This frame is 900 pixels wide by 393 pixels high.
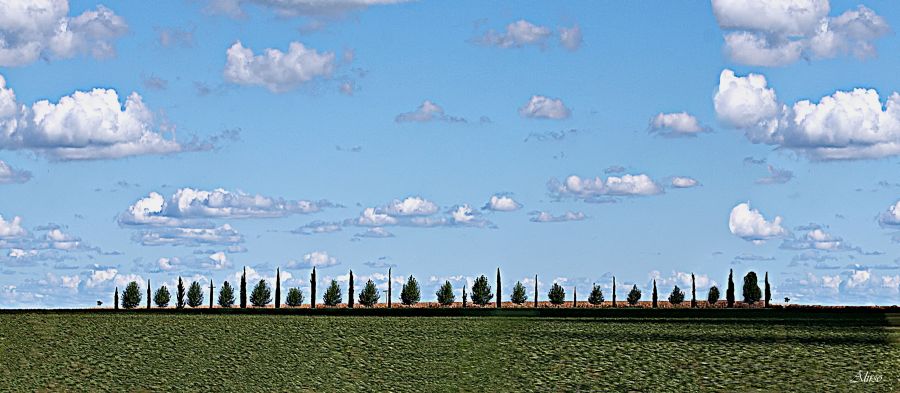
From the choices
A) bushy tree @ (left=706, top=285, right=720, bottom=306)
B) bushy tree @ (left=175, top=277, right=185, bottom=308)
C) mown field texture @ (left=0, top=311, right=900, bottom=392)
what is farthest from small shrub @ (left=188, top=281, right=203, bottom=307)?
mown field texture @ (left=0, top=311, right=900, bottom=392)

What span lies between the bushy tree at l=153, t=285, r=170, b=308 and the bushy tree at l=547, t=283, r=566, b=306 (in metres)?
62.6

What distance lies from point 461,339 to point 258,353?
1010cm

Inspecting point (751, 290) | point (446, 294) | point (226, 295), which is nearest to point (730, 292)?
point (751, 290)

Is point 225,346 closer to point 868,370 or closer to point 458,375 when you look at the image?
point 458,375

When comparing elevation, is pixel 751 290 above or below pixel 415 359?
above

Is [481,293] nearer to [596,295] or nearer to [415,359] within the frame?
[596,295]

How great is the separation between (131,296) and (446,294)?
48085 mm

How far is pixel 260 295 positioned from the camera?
172 meters

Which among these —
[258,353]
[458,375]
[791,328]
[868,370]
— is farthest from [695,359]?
[791,328]

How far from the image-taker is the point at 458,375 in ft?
124

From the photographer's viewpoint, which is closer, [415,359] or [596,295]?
[415,359]

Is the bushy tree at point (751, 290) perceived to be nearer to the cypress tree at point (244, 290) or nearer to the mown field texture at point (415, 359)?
the cypress tree at point (244, 290)

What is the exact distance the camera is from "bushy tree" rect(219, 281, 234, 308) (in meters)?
172

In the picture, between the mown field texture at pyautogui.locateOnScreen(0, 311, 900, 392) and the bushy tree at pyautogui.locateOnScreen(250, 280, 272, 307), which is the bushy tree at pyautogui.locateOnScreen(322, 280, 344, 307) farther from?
the mown field texture at pyautogui.locateOnScreen(0, 311, 900, 392)
